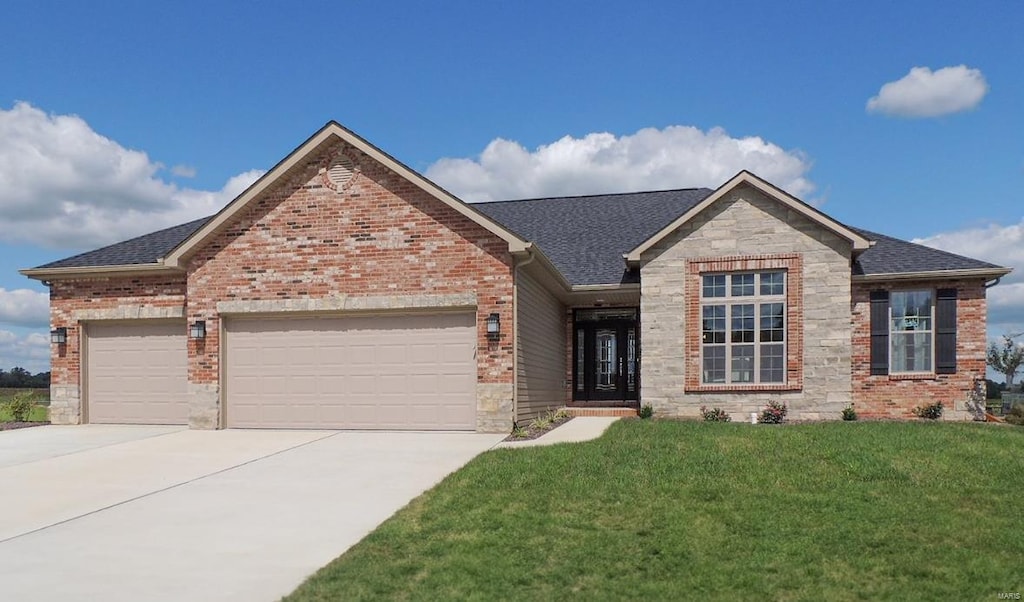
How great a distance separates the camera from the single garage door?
14.5 m

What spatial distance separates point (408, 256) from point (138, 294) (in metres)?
6.78

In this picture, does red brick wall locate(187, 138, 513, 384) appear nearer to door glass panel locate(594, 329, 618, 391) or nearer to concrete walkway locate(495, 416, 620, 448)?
concrete walkway locate(495, 416, 620, 448)

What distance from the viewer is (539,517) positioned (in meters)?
7.50

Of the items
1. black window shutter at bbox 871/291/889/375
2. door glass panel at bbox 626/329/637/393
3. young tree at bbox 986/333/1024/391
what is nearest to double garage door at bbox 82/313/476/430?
door glass panel at bbox 626/329/637/393

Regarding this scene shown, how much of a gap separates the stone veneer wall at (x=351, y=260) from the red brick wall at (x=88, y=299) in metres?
1.47

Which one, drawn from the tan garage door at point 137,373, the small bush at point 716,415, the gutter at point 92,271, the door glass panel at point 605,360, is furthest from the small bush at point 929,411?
the gutter at point 92,271

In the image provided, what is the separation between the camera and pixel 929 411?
16.5m

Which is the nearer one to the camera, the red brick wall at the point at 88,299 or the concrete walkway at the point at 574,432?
the concrete walkway at the point at 574,432

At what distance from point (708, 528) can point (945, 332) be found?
1237cm

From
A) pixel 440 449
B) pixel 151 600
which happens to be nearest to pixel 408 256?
pixel 440 449

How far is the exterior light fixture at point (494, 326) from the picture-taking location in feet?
46.1

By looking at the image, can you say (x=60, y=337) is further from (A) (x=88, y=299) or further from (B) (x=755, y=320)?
(B) (x=755, y=320)

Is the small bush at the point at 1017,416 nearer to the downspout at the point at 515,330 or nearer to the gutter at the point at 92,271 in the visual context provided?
the downspout at the point at 515,330

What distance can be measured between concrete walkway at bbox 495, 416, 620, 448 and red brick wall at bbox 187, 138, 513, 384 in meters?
1.47
